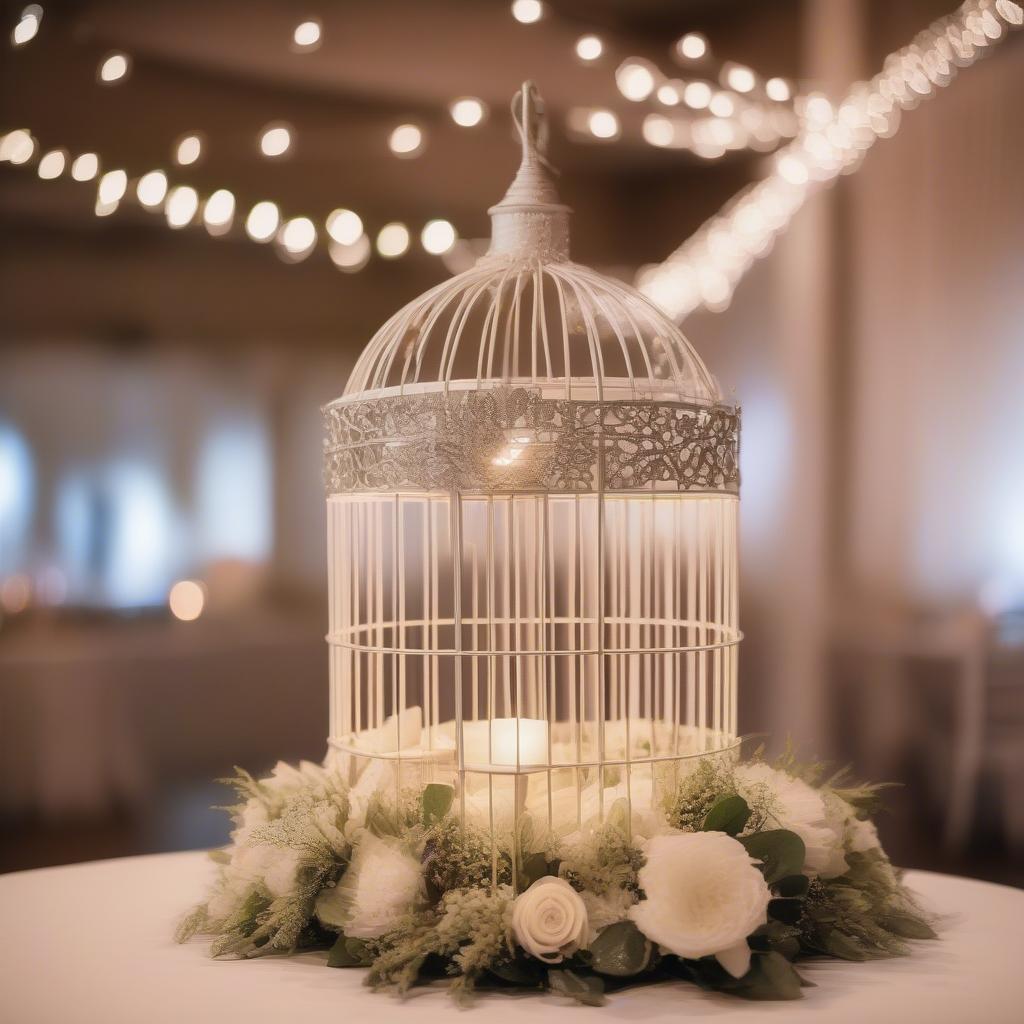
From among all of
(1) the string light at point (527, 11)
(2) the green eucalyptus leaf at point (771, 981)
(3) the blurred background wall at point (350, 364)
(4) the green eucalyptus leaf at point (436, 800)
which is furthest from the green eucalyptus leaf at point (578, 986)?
(1) the string light at point (527, 11)

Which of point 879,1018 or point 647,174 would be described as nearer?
point 879,1018

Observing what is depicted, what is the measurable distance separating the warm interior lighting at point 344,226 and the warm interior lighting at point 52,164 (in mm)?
1060

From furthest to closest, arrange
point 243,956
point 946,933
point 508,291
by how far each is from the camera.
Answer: point 508,291
point 946,933
point 243,956

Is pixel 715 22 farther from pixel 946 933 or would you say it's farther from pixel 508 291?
pixel 946 933

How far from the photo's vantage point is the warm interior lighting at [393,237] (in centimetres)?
551

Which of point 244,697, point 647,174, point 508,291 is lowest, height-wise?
point 244,697

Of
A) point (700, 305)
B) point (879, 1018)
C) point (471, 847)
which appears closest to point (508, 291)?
point (700, 305)

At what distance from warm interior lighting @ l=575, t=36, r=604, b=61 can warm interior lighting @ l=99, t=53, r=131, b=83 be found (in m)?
1.54

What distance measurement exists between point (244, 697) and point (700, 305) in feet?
8.06

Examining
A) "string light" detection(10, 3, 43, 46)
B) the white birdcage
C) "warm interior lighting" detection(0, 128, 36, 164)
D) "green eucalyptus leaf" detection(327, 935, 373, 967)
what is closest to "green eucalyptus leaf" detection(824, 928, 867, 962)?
the white birdcage

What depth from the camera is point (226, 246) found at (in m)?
5.45

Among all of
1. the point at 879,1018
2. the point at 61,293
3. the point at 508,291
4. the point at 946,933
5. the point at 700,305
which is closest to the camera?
the point at 879,1018

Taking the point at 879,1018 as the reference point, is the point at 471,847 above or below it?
above

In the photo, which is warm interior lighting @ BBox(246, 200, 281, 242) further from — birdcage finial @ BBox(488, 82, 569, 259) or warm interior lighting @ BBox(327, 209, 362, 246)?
birdcage finial @ BBox(488, 82, 569, 259)
